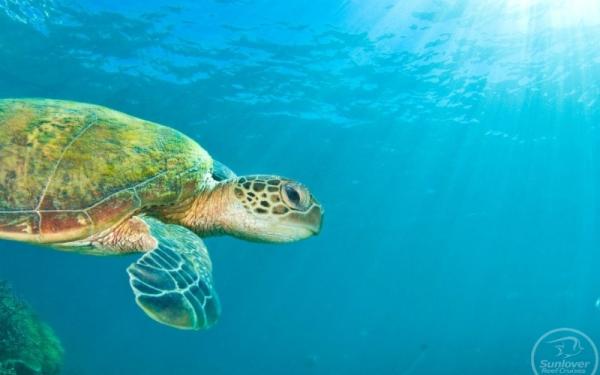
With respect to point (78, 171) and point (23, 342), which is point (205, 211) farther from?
point (23, 342)

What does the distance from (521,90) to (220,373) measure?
30.0 metres

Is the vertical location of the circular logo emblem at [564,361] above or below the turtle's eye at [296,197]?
below

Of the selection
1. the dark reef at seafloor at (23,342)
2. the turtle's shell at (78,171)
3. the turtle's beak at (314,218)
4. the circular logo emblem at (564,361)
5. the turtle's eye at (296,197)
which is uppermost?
the turtle's shell at (78,171)

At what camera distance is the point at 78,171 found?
281 cm

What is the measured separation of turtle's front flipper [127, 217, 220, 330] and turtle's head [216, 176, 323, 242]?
A: 1.86 ft

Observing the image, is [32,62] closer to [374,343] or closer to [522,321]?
[374,343]

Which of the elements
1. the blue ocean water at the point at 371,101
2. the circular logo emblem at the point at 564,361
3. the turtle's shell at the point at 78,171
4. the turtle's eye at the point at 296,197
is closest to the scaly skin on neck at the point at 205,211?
the turtle's shell at the point at 78,171

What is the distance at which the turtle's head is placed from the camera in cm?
313

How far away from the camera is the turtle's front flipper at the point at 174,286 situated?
224cm

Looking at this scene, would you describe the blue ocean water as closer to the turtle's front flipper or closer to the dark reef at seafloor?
the dark reef at seafloor

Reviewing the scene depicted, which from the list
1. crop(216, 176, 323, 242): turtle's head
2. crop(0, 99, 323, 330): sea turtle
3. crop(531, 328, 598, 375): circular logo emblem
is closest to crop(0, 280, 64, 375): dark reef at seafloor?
crop(0, 99, 323, 330): sea turtle

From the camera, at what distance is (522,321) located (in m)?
56.2

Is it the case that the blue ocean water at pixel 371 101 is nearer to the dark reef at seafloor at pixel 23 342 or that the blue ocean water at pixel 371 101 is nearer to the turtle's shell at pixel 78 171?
the dark reef at seafloor at pixel 23 342

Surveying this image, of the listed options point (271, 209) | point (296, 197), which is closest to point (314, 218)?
point (296, 197)
